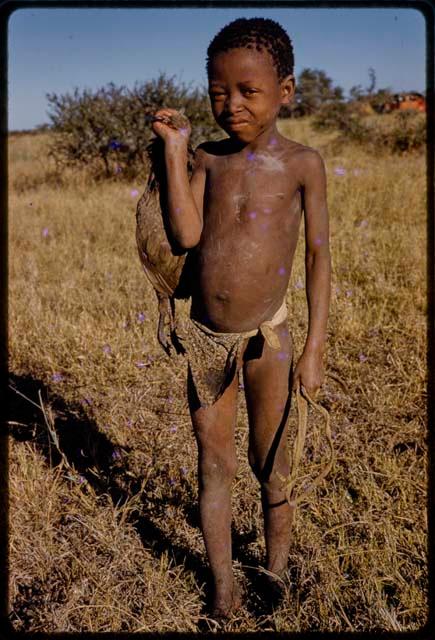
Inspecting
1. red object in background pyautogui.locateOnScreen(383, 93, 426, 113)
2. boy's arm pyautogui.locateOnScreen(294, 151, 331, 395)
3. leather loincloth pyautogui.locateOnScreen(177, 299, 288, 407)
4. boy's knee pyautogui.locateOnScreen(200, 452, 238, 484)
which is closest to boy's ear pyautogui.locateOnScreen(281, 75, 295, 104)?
boy's arm pyautogui.locateOnScreen(294, 151, 331, 395)

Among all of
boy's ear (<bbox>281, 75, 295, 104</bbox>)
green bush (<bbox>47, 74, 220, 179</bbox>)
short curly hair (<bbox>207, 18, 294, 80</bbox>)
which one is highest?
green bush (<bbox>47, 74, 220, 179</bbox>)

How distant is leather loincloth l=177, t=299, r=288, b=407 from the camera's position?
5.56 ft

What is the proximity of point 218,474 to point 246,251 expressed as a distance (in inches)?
28.0

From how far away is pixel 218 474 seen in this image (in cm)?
180

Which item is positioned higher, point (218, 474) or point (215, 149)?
point (215, 149)

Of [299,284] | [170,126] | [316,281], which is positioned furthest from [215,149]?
[299,284]

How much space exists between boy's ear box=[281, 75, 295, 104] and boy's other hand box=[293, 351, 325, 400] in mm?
708

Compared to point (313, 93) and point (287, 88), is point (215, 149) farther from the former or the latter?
point (313, 93)

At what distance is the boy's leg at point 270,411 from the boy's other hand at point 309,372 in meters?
0.08

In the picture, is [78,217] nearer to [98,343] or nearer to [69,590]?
[98,343]

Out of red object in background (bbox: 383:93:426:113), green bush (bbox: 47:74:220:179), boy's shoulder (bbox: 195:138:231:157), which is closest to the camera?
boy's shoulder (bbox: 195:138:231:157)

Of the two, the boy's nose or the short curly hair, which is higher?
the short curly hair

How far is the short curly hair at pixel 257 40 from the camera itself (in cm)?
142

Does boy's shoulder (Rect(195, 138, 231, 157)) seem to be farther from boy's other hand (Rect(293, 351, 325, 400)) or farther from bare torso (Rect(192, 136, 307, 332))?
boy's other hand (Rect(293, 351, 325, 400))
